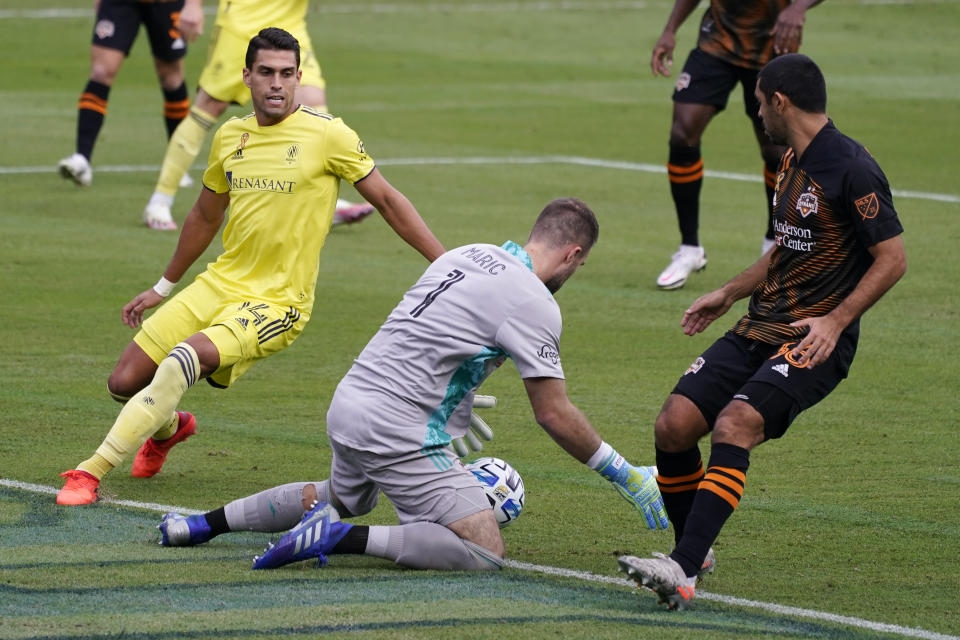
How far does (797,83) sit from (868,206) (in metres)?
0.54

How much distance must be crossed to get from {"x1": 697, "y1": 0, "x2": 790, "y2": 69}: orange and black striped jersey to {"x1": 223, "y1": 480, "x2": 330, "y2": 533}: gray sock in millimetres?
5632

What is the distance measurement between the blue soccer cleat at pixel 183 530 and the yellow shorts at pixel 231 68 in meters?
6.54

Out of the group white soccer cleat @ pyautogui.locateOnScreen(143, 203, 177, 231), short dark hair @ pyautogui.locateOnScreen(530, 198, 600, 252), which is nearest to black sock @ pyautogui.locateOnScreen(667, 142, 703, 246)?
white soccer cleat @ pyautogui.locateOnScreen(143, 203, 177, 231)

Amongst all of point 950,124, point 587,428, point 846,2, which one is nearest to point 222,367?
point 587,428

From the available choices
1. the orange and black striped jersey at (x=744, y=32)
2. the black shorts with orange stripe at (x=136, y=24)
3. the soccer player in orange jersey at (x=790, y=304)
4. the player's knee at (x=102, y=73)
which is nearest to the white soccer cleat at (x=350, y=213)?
the black shorts with orange stripe at (x=136, y=24)

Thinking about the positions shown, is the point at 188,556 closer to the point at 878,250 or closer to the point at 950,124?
the point at 878,250

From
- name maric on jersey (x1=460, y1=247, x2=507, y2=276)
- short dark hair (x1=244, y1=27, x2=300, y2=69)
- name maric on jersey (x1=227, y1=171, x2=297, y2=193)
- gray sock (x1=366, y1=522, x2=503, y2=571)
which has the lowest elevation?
gray sock (x1=366, y1=522, x2=503, y2=571)

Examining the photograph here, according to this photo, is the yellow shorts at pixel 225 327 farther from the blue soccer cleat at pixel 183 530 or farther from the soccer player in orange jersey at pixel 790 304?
the soccer player in orange jersey at pixel 790 304

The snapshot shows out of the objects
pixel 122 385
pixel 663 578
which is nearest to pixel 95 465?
pixel 122 385

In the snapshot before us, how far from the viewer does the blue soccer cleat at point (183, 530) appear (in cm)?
591

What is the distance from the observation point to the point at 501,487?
6.38 meters

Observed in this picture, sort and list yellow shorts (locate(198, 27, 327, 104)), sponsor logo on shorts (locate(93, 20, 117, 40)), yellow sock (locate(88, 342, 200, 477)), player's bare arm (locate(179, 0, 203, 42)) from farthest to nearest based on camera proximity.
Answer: sponsor logo on shorts (locate(93, 20, 117, 40))
yellow shorts (locate(198, 27, 327, 104))
player's bare arm (locate(179, 0, 203, 42))
yellow sock (locate(88, 342, 200, 477))

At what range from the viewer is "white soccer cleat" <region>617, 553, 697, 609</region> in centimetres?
512

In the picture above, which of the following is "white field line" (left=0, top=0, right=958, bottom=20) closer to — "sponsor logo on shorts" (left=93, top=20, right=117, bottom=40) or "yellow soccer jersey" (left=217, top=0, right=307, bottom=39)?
"sponsor logo on shorts" (left=93, top=20, right=117, bottom=40)
